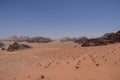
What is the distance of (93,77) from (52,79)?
3446 millimetres

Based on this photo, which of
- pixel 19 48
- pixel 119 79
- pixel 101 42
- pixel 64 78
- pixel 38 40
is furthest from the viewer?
pixel 38 40

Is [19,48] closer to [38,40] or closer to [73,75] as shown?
[73,75]

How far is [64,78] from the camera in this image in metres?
15.6

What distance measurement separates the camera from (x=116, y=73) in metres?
14.5

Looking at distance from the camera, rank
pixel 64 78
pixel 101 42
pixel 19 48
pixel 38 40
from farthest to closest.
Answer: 1. pixel 38 40
2. pixel 19 48
3. pixel 101 42
4. pixel 64 78

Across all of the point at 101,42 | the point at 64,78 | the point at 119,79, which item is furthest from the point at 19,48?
the point at 119,79

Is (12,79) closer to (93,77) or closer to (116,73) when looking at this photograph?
(93,77)

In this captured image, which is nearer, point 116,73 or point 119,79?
point 119,79

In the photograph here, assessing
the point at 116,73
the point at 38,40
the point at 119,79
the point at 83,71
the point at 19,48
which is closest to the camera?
the point at 119,79

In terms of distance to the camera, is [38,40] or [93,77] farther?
[38,40]

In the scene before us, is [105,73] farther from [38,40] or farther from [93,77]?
[38,40]

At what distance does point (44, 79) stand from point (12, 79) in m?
3.70

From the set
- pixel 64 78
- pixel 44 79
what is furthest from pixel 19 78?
pixel 64 78

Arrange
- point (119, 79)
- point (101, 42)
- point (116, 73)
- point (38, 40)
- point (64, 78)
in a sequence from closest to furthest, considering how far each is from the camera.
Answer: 1. point (119, 79)
2. point (116, 73)
3. point (64, 78)
4. point (101, 42)
5. point (38, 40)
